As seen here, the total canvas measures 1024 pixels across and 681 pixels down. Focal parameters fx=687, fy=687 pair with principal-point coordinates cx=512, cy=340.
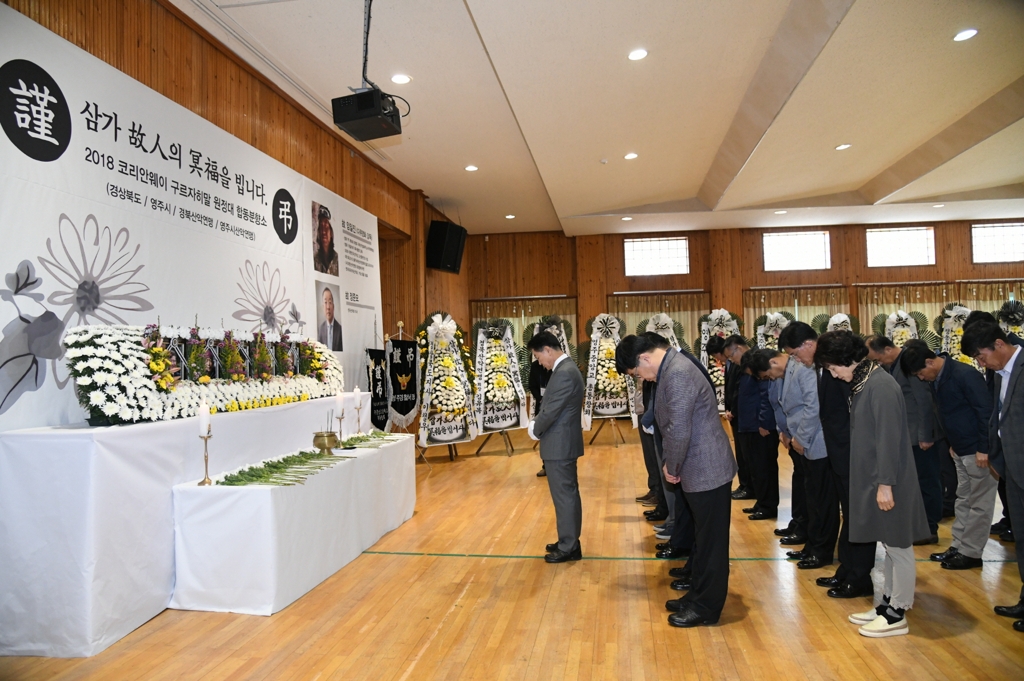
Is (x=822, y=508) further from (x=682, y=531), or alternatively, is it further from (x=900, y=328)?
(x=900, y=328)

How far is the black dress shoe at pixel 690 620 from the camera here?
3615mm

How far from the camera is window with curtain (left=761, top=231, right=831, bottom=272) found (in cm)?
1462

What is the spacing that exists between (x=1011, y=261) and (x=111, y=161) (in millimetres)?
16132

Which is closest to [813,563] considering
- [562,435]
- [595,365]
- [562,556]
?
[562,556]

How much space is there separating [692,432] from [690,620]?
0.99 m

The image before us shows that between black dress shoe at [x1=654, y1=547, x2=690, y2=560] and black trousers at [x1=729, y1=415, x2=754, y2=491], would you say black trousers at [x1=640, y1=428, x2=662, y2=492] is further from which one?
black dress shoe at [x1=654, y1=547, x2=690, y2=560]

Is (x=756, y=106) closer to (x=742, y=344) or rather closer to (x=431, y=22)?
(x=742, y=344)

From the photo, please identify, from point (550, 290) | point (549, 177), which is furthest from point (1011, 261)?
point (549, 177)

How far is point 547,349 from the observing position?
16.1 feet

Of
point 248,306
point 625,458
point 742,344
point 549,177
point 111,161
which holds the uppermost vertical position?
point 549,177

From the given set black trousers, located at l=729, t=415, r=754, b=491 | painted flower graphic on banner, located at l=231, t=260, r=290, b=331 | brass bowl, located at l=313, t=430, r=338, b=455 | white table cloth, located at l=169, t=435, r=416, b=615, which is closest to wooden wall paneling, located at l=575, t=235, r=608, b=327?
black trousers, located at l=729, t=415, r=754, b=491

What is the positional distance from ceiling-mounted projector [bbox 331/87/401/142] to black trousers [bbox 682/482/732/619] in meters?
3.62

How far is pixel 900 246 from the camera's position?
47.5ft

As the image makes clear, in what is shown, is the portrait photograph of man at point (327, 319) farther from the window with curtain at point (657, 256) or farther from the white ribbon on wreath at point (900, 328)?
the white ribbon on wreath at point (900, 328)
